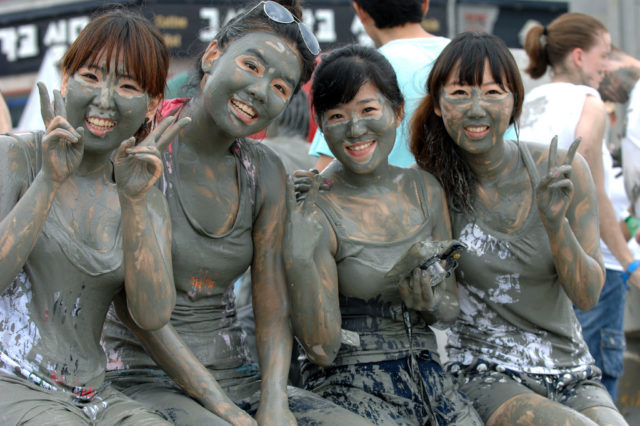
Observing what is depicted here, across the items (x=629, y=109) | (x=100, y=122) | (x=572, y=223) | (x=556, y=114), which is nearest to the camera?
(x=100, y=122)

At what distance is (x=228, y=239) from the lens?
104 inches

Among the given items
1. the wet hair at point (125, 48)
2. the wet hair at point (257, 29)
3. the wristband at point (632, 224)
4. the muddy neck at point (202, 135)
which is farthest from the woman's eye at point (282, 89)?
the wristband at point (632, 224)

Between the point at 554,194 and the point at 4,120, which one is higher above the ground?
the point at 4,120

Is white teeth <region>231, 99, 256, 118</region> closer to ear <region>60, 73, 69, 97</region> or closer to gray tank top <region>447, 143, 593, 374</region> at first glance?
ear <region>60, 73, 69, 97</region>

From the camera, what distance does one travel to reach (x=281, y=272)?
2738 millimetres

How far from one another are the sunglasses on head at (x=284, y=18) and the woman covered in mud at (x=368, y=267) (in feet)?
0.54

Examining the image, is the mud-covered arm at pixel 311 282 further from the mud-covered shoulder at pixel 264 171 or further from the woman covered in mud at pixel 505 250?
the woman covered in mud at pixel 505 250

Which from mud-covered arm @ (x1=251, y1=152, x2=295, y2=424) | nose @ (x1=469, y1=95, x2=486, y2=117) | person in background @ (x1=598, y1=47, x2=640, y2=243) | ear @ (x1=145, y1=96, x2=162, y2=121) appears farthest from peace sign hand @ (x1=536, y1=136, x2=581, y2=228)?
person in background @ (x1=598, y1=47, x2=640, y2=243)

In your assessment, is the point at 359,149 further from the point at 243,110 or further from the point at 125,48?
the point at 125,48

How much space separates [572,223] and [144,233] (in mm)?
1585

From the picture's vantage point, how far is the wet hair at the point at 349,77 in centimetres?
279

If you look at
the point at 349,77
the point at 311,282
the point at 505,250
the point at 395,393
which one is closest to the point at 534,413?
the point at 395,393

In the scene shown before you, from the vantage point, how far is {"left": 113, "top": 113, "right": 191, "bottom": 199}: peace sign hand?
7.07 ft

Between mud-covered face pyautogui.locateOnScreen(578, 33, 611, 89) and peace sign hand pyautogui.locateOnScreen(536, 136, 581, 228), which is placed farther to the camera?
mud-covered face pyautogui.locateOnScreen(578, 33, 611, 89)
